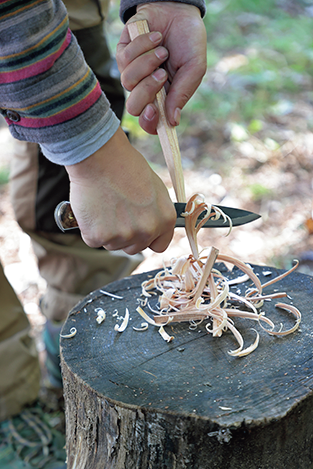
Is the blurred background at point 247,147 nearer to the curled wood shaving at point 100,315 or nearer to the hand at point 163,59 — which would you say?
the curled wood shaving at point 100,315

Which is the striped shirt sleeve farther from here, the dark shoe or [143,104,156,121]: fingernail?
the dark shoe

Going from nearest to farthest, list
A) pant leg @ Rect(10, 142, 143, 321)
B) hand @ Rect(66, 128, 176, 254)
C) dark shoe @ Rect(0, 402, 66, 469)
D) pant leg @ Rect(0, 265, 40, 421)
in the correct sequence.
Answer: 1. hand @ Rect(66, 128, 176, 254)
2. dark shoe @ Rect(0, 402, 66, 469)
3. pant leg @ Rect(0, 265, 40, 421)
4. pant leg @ Rect(10, 142, 143, 321)

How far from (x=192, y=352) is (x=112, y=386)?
0.73 ft

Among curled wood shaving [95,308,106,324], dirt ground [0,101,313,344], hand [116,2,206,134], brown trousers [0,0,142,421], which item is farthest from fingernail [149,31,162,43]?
dirt ground [0,101,313,344]

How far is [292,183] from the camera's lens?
331cm

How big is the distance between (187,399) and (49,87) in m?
0.72

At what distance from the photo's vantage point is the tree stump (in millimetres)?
848

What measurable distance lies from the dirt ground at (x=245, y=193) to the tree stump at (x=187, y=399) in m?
1.34

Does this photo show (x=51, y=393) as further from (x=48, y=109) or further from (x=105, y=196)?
(x=48, y=109)

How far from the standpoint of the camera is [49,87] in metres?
0.86

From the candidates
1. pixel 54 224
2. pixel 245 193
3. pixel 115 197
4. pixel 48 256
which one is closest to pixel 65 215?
pixel 115 197

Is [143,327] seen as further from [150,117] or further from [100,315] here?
[150,117]

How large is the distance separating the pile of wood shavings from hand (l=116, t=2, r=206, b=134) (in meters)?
0.32

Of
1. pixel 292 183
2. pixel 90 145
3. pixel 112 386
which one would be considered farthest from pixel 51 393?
pixel 292 183
